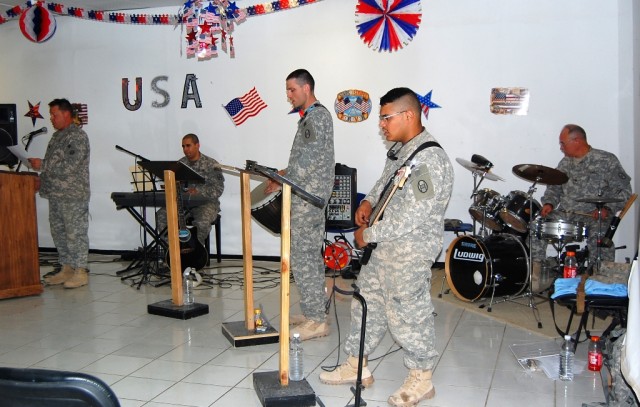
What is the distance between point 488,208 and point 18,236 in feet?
15.2

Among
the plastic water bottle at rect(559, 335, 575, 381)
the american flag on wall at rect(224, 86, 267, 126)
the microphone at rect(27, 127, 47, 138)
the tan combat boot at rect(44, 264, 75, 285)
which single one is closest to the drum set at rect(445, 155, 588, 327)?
the plastic water bottle at rect(559, 335, 575, 381)

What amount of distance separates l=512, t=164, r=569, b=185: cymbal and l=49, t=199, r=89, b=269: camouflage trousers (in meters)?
4.60

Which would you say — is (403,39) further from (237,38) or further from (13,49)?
(13,49)

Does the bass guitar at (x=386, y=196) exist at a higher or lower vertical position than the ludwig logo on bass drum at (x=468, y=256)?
higher

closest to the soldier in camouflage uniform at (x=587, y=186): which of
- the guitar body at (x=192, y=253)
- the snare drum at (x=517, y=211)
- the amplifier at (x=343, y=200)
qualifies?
the snare drum at (x=517, y=211)

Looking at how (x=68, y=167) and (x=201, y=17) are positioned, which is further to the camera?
(x=201, y=17)

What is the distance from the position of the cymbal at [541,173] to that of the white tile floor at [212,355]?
1405mm

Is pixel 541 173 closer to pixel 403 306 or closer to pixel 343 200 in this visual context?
pixel 343 200

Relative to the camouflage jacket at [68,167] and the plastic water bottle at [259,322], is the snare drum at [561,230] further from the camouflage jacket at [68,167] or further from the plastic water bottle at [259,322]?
the camouflage jacket at [68,167]

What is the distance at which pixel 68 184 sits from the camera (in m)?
6.82

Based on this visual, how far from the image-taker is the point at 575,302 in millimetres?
3943

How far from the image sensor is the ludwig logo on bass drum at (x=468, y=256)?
5801 millimetres

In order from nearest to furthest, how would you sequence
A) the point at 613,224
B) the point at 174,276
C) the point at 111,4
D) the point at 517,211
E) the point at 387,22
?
the point at 174,276, the point at 517,211, the point at 613,224, the point at 387,22, the point at 111,4

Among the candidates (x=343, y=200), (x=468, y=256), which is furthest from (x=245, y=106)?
(x=468, y=256)
